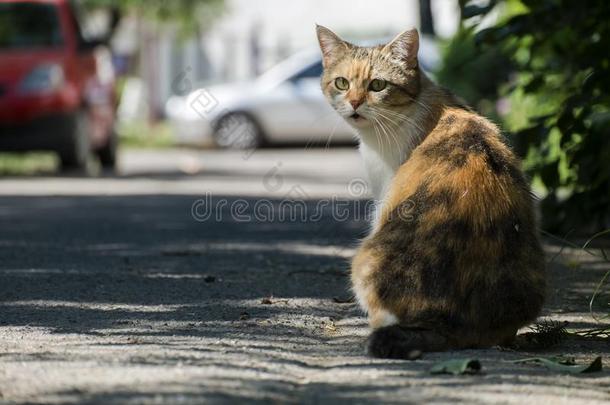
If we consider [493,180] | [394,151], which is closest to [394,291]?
[493,180]

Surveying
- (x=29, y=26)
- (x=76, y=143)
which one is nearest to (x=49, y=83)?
(x=76, y=143)

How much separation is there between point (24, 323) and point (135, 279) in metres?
1.49

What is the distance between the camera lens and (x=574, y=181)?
8734 millimetres

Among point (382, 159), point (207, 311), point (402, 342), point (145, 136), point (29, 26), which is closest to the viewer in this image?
point (402, 342)

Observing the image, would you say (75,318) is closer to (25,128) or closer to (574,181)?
(574,181)

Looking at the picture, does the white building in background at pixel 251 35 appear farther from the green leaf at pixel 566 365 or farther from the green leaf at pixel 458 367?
the green leaf at pixel 458 367

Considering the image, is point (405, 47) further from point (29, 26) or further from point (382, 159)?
point (29, 26)

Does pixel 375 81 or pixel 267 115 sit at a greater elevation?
pixel 375 81

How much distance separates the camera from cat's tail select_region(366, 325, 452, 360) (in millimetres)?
4820

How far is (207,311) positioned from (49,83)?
8862mm

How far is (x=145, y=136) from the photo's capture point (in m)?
24.9

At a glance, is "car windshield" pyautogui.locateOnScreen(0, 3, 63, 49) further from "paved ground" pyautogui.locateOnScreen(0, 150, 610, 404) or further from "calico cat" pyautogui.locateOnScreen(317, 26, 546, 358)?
"calico cat" pyautogui.locateOnScreen(317, 26, 546, 358)

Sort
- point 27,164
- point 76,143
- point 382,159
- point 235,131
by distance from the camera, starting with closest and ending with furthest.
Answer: point 382,159, point 76,143, point 27,164, point 235,131

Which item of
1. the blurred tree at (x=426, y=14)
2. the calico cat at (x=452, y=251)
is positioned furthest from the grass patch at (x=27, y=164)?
the calico cat at (x=452, y=251)
